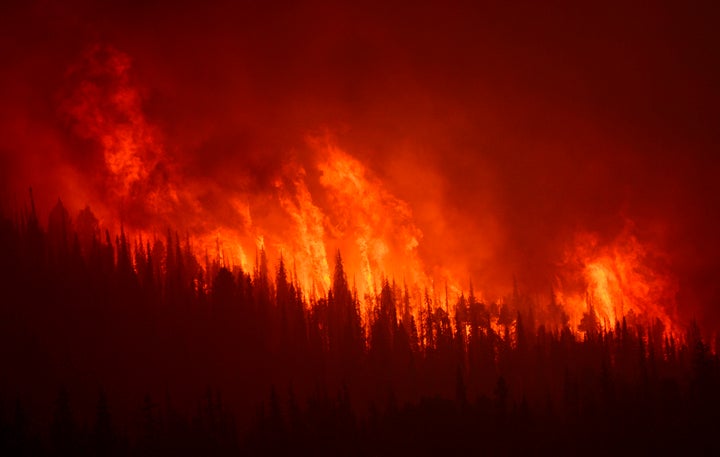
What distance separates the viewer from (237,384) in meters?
172

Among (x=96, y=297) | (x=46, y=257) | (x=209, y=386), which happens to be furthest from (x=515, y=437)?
(x=46, y=257)

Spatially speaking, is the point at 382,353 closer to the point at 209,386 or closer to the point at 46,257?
the point at 209,386

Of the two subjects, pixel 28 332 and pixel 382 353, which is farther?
pixel 382 353

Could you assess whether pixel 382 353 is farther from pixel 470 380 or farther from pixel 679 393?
pixel 679 393

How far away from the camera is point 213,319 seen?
612 ft

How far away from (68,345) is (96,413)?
1877 cm

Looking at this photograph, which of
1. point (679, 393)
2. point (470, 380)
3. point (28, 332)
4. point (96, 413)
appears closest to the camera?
point (96, 413)

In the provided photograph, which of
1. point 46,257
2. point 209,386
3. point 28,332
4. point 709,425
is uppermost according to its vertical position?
point 46,257

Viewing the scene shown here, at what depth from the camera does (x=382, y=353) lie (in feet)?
638

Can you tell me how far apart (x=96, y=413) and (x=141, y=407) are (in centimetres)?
602

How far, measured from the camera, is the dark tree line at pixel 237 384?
147 m

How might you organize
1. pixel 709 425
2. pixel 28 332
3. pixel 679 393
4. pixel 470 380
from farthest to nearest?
1. pixel 470 380
2. pixel 679 393
3. pixel 709 425
4. pixel 28 332

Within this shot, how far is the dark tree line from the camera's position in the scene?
147 metres

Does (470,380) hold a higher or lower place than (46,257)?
lower
